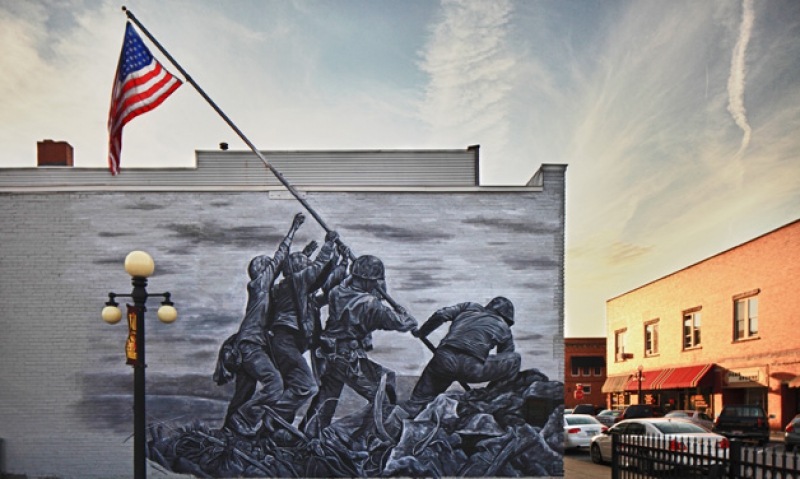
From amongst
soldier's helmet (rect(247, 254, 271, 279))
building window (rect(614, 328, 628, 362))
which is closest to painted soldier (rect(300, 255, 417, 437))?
soldier's helmet (rect(247, 254, 271, 279))

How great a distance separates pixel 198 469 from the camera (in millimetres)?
11836

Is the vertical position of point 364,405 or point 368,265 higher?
point 368,265

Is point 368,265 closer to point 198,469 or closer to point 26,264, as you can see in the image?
point 198,469

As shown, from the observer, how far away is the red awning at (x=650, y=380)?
3278 cm

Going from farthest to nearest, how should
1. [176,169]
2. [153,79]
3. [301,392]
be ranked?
[176,169] → [301,392] → [153,79]

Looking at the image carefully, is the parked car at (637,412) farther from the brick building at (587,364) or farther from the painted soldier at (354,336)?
the brick building at (587,364)

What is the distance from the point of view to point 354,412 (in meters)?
11.8

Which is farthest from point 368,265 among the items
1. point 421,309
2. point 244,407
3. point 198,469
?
point 198,469

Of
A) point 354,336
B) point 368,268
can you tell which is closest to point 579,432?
point 354,336

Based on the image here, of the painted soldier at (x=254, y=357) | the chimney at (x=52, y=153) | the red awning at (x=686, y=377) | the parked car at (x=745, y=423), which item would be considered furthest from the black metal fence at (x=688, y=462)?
the red awning at (x=686, y=377)

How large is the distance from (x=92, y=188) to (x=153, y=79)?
3203mm

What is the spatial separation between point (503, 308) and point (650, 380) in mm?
26011

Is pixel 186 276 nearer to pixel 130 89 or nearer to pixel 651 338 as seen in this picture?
pixel 130 89

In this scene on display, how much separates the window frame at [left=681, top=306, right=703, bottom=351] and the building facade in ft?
74.3
